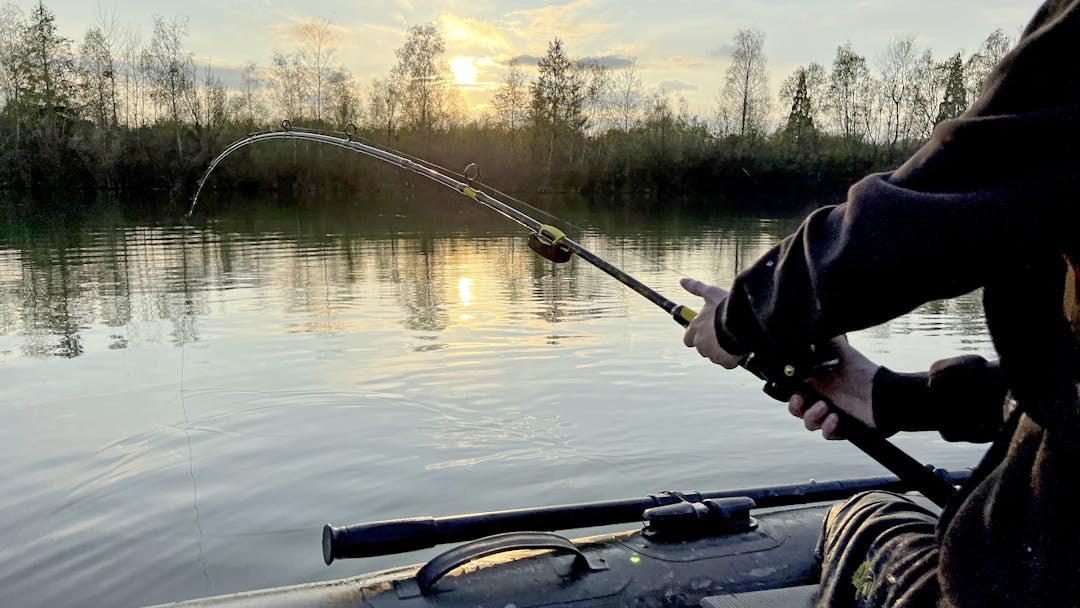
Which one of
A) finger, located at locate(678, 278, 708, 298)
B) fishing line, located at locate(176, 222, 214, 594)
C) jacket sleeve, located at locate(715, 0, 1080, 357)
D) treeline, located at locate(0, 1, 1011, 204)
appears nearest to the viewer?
jacket sleeve, located at locate(715, 0, 1080, 357)

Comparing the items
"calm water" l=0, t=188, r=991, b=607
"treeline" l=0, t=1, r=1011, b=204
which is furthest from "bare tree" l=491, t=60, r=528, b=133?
"calm water" l=0, t=188, r=991, b=607

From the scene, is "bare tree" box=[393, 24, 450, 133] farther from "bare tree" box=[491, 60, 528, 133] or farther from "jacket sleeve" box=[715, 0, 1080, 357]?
"jacket sleeve" box=[715, 0, 1080, 357]

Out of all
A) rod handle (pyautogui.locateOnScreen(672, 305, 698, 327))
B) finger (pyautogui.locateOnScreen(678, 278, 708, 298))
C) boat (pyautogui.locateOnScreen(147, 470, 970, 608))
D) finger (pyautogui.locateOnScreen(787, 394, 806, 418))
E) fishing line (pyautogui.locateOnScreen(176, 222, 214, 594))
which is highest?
finger (pyautogui.locateOnScreen(678, 278, 708, 298))

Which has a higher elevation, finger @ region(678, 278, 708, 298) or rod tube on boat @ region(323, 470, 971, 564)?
finger @ region(678, 278, 708, 298)

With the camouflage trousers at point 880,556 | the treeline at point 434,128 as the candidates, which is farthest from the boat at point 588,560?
the treeline at point 434,128

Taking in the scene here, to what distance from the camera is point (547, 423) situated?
20.9 ft

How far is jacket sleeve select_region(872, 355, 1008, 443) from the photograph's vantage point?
6.33ft

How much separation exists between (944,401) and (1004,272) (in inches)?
29.8

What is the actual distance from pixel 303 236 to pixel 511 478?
1850 centimetres

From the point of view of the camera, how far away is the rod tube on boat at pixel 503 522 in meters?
2.36

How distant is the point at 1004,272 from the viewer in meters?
1.31

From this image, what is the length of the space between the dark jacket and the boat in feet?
2.73

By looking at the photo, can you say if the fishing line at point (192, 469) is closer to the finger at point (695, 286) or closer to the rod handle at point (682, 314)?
the rod handle at point (682, 314)

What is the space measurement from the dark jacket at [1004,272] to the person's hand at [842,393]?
0.52 metres
